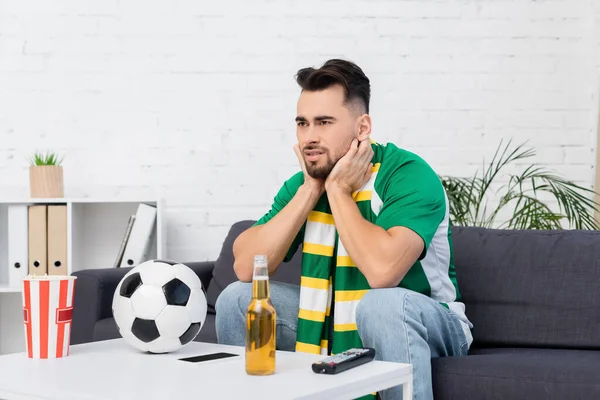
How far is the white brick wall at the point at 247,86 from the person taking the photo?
352 cm

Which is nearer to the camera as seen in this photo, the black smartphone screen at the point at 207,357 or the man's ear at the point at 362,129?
the black smartphone screen at the point at 207,357

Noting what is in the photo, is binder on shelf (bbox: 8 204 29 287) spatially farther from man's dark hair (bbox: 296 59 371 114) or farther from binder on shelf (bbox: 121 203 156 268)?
man's dark hair (bbox: 296 59 371 114)

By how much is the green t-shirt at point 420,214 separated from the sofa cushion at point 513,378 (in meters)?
0.17

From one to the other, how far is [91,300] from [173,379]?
134 cm

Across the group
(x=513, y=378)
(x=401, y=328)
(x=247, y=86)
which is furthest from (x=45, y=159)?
(x=513, y=378)

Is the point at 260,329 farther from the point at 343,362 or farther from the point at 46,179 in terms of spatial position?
the point at 46,179

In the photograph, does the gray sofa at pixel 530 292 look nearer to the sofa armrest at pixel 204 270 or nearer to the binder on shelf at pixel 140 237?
the sofa armrest at pixel 204 270

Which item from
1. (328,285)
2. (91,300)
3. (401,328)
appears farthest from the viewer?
(91,300)

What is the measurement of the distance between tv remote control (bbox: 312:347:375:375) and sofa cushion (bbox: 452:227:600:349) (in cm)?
87

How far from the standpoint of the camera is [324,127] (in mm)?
2160

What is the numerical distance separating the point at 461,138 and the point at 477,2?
0.58 m

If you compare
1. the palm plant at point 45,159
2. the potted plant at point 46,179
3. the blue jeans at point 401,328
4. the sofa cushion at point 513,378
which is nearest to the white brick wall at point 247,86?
the palm plant at point 45,159

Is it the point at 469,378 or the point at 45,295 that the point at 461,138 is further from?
the point at 45,295

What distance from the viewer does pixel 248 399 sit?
50.4 inches
